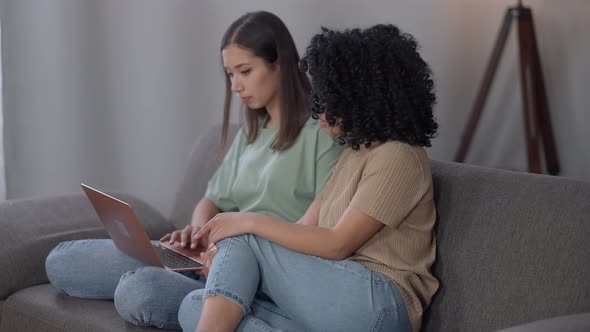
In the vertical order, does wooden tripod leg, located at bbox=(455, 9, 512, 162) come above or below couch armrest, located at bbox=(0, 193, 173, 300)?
above

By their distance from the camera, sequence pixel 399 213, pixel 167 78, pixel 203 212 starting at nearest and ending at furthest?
pixel 399 213 → pixel 203 212 → pixel 167 78

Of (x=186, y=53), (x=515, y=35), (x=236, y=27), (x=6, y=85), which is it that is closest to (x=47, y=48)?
(x=6, y=85)

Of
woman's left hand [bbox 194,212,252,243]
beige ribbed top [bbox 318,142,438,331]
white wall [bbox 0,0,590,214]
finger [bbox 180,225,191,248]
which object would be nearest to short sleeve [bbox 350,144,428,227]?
beige ribbed top [bbox 318,142,438,331]

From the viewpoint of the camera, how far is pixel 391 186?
1644 millimetres

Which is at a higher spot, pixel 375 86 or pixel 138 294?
pixel 375 86

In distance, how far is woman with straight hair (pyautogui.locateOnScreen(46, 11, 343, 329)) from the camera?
1.99m

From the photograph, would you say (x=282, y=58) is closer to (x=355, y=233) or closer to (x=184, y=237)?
(x=184, y=237)

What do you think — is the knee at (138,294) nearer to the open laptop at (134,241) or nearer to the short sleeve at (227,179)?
the open laptop at (134,241)

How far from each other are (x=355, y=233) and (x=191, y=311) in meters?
0.35

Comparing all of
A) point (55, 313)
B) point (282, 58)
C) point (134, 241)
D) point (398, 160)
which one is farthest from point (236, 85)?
point (55, 313)

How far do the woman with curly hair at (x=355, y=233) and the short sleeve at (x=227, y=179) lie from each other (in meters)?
0.47

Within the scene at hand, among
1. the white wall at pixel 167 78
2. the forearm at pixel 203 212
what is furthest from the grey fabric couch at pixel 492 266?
the white wall at pixel 167 78

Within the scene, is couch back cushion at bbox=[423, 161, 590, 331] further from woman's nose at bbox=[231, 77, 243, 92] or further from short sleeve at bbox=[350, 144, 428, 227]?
woman's nose at bbox=[231, 77, 243, 92]

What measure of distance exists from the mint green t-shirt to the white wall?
126 centimetres
